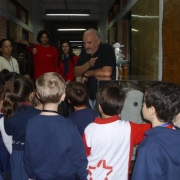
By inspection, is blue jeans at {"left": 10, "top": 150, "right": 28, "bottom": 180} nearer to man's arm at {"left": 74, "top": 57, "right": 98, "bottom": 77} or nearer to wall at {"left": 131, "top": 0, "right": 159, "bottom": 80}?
man's arm at {"left": 74, "top": 57, "right": 98, "bottom": 77}

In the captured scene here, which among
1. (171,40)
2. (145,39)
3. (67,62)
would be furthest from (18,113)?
(145,39)

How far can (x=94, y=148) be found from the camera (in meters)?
1.78

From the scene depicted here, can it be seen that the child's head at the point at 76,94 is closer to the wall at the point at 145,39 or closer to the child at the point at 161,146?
the child at the point at 161,146

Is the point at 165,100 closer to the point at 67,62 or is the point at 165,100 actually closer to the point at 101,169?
the point at 101,169

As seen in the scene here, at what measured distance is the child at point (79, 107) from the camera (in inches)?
86.7

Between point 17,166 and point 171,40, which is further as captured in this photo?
point 171,40

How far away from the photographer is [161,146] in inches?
53.5

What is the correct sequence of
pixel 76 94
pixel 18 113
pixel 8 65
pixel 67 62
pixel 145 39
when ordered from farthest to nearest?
pixel 145 39
pixel 8 65
pixel 67 62
pixel 76 94
pixel 18 113

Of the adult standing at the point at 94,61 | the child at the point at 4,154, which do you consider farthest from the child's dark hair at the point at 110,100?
the adult standing at the point at 94,61

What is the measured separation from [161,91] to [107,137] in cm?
47

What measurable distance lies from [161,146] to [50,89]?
73 cm

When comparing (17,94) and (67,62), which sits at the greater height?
(67,62)

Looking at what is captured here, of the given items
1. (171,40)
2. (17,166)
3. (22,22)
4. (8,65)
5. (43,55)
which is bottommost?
(17,166)

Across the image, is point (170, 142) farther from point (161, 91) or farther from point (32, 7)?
point (32, 7)
